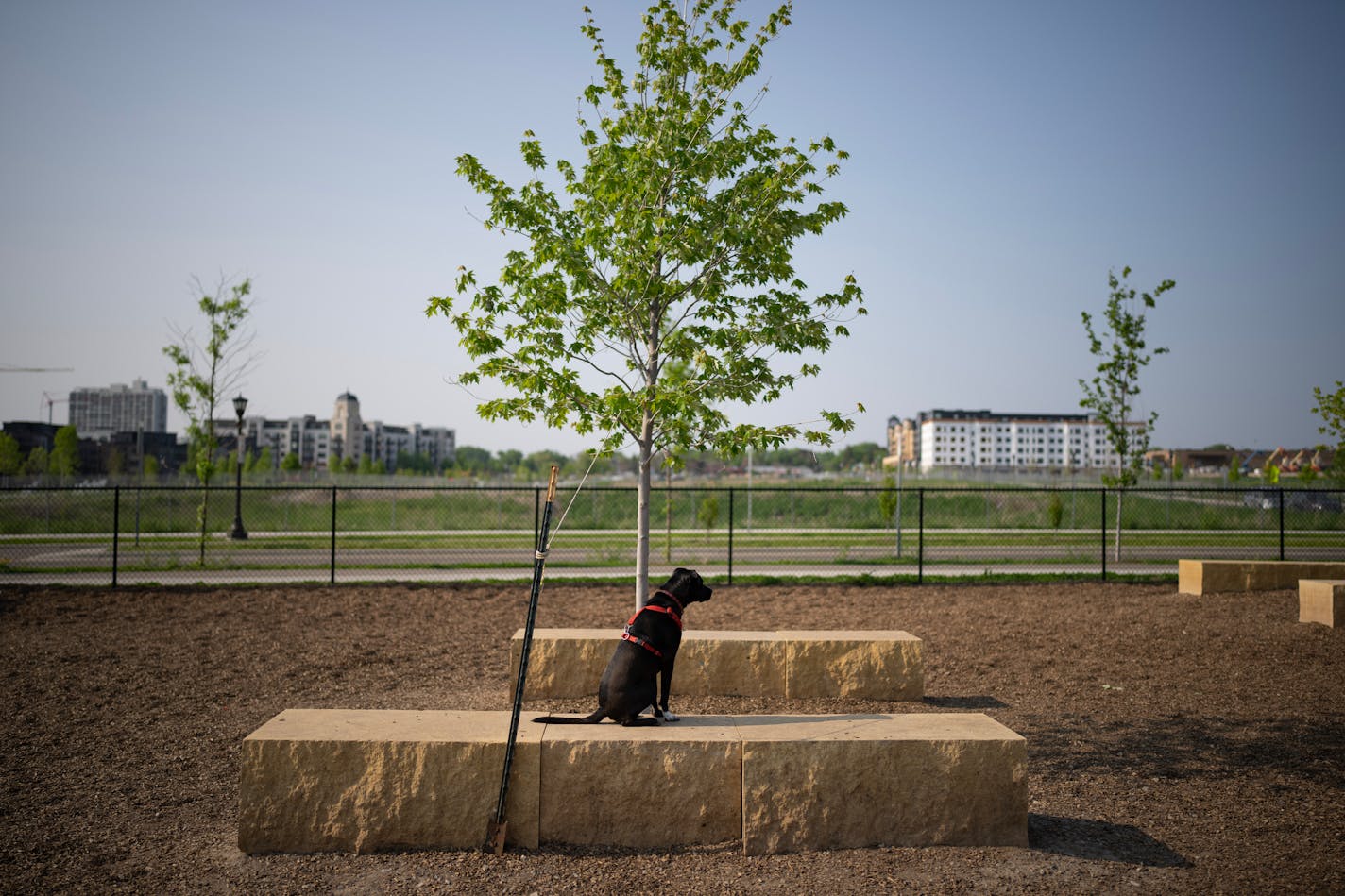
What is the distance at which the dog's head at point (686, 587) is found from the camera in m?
5.39

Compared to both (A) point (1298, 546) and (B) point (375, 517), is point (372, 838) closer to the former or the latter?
(A) point (1298, 546)

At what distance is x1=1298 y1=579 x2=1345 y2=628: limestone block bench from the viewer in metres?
10.5

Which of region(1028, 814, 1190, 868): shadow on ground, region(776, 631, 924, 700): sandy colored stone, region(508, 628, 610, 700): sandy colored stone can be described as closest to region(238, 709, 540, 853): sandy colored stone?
region(1028, 814, 1190, 868): shadow on ground

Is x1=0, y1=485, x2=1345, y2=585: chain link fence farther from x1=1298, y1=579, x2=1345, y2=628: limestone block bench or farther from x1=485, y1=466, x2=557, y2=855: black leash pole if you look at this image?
x1=1298, y1=579, x2=1345, y2=628: limestone block bench

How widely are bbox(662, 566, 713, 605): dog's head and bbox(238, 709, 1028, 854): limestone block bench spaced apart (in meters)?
1.10

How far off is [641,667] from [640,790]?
0.73m

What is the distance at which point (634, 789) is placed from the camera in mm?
4406

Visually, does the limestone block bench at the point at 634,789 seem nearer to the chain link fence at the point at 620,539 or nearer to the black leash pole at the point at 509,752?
the black leash pole at the point at 509,752

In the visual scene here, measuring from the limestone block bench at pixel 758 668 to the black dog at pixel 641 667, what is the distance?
223 centimetres

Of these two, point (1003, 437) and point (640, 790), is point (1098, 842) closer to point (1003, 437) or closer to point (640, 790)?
point (640, 790)

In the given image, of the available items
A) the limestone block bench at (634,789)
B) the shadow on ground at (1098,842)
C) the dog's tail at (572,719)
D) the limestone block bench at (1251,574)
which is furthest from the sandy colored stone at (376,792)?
the limestone block bench at (1251,574)

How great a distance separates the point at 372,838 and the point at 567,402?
3.60 metres

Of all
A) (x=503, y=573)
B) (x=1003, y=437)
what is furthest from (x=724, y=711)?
(x=1003, y=437)

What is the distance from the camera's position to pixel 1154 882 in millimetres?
4051
